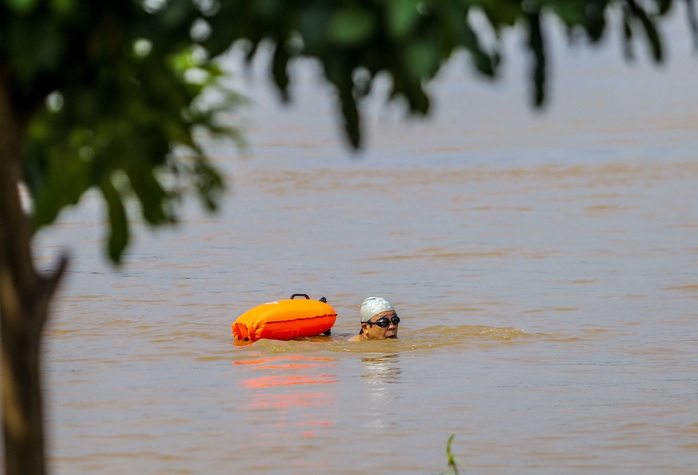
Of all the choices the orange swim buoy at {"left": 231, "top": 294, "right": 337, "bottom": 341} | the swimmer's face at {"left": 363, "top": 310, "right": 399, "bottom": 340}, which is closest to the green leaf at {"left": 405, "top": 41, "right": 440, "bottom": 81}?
the orange swim buoy at {"left": 231, "top": 294, "right": 337, "bottom": 341}

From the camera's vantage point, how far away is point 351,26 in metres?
4.30

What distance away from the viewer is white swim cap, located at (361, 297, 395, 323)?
54.8 feet

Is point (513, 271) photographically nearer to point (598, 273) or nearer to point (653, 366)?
point (598, 273)

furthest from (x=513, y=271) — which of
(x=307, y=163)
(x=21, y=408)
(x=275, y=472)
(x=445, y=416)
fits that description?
(x=307, y=163)

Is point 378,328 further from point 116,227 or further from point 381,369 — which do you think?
point 116,227

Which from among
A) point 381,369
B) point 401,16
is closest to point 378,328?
point 381,369

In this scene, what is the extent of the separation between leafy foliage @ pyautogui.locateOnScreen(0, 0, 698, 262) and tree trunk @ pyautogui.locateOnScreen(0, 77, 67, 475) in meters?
0.44

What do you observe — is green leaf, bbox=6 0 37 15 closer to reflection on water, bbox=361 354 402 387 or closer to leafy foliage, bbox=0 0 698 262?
leafy foliage, bbox=0 0 698 262

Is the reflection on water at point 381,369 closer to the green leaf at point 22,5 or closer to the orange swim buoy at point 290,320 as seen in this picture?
the orange swim buoy at point 290,320

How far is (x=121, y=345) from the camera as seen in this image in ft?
60.4

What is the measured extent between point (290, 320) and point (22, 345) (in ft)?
34.0

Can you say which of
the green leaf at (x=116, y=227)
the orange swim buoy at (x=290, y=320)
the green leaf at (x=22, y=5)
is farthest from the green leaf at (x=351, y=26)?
the orange swim buoy at (x=290, y=320)

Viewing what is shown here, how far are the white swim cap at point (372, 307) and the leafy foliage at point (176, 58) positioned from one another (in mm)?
10679

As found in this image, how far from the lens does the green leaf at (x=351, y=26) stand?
4.29 metres
